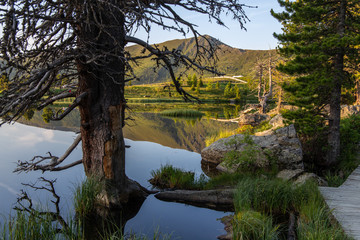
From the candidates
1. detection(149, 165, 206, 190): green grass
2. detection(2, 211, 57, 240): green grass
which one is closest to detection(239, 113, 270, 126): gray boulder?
detection(149, 165, 206, 190): green grass

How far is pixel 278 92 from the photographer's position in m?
28.7

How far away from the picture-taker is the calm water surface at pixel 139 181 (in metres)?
6.18

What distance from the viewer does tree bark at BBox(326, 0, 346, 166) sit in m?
9.83

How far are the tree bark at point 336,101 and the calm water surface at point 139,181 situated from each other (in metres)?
5.46

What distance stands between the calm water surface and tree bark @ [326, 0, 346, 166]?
546 centimetres

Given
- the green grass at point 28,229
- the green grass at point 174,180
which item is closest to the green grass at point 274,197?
the green grass at point 174,180

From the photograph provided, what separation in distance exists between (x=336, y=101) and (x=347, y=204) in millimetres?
5461

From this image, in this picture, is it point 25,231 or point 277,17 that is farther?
point 277,17

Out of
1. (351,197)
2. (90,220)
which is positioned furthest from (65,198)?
(351,197)

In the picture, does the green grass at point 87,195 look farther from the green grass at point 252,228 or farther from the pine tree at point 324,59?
the pine tree at point 324,59

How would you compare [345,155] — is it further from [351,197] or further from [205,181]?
[205,181]

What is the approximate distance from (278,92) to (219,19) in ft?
78.8

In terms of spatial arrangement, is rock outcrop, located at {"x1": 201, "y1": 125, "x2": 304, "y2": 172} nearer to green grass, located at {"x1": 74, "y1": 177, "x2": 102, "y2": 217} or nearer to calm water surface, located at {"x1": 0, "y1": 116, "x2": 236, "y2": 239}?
calm water surface, located at {"x1": 0, "y1": 116, "x2": 236, "y2": 239}

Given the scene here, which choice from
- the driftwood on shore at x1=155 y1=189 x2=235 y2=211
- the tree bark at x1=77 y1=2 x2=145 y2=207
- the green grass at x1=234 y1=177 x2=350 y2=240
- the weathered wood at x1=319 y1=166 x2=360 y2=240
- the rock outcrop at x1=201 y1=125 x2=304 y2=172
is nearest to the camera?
the weathered wood at x1=319 y1=166 x2=360 y2=240
